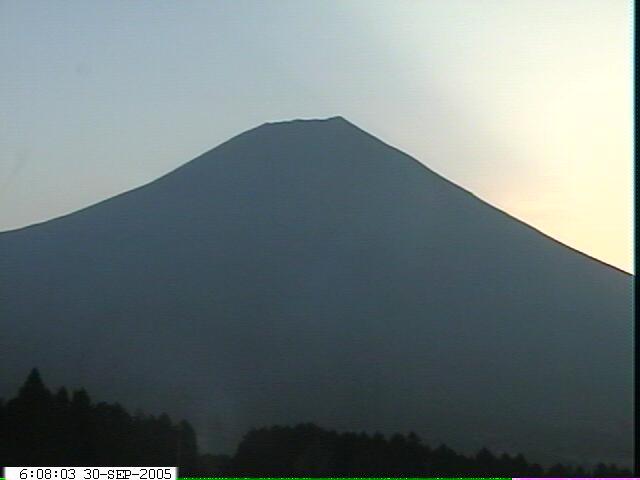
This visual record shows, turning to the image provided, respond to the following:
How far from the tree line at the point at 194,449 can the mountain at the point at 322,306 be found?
0.04 metres

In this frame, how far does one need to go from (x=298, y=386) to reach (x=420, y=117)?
38.3 inches

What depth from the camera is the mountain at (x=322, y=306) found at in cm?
389

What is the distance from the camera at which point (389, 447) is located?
3.88 m

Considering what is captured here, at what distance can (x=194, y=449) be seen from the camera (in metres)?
3.90

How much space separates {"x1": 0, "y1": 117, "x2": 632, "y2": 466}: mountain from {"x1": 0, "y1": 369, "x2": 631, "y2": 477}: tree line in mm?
43

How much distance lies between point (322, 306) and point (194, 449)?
63cm

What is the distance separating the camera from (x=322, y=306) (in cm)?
397

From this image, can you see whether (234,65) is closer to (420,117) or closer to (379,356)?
(420,117)

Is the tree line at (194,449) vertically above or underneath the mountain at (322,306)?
underneath

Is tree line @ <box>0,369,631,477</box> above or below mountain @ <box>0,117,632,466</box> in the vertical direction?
below

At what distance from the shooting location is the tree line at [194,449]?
3.85m

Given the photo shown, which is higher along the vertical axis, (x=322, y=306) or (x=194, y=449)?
(x=322, y=306)

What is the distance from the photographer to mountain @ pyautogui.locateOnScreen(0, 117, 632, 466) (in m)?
3.89

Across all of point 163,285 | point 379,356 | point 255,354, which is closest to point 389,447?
point 379,356
